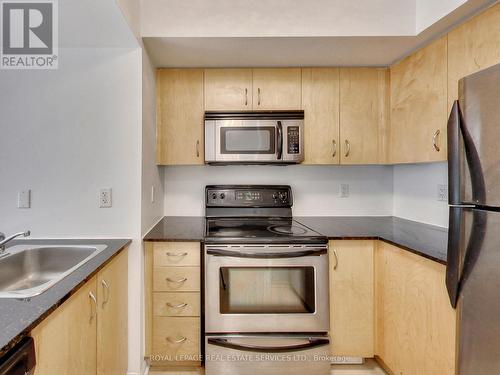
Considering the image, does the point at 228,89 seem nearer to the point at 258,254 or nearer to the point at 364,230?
the point at 258,254

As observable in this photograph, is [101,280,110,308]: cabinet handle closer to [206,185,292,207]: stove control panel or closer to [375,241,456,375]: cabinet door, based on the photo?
[206,185,292,207]: stove control panel

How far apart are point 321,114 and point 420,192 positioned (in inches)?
39.0

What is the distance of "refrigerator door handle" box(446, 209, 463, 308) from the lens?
109cm

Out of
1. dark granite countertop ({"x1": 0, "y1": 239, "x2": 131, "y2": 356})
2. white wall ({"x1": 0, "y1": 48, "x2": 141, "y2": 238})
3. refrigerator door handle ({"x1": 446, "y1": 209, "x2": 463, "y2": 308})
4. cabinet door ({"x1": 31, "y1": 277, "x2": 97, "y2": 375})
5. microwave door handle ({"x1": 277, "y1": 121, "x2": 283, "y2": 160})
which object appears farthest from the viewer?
microwave door handle ({"x1": 277, "y1": 121, "x2": 283, "y2": 160})

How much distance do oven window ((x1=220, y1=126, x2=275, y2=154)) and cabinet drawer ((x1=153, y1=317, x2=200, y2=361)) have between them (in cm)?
120

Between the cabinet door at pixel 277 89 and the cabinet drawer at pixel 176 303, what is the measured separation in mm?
1433

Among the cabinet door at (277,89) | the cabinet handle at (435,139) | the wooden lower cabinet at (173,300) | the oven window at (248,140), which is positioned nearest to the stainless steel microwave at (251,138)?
the oven window at (248,140)

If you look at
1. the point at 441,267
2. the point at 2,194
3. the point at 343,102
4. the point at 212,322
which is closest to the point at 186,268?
the point at 212,322

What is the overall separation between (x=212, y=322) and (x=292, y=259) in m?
0.63

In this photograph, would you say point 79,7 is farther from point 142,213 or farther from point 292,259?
point 292,259

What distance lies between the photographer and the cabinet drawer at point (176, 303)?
1826 millimetres

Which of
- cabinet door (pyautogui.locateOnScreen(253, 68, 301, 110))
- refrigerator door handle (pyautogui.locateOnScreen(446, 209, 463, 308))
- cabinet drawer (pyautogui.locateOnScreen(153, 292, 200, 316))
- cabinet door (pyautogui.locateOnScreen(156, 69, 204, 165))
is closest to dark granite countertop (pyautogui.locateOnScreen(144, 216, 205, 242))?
cabinet drawer (pyautogui.locateOnScreen(153, 292, 200, 316))

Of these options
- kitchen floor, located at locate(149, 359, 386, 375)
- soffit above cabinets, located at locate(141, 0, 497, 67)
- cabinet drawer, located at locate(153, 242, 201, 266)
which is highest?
soffit above cabinets, located at locate(141, 0, 497, 67)

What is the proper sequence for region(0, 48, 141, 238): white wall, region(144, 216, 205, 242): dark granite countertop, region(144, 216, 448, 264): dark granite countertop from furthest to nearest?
1. region(144, 216, 205, 242): dark granite countertop
2. region(0, 48, 141, 238): white wall
3. region(144, 216, 448, 264): dark granite countertop
